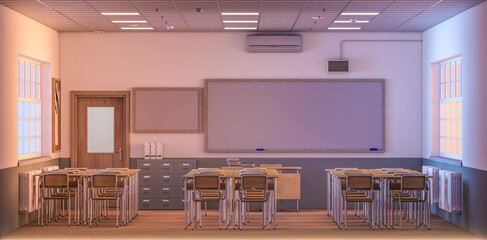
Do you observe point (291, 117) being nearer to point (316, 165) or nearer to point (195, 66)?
point (316, 165)

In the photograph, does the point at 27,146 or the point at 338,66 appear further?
the point at 338,66

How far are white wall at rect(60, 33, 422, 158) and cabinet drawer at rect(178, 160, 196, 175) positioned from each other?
303mm

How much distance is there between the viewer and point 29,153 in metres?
9.37

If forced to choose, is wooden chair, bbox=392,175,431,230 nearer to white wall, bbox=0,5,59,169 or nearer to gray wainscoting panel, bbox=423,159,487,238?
gray wainscoting panel, bbox=423,159,487,238

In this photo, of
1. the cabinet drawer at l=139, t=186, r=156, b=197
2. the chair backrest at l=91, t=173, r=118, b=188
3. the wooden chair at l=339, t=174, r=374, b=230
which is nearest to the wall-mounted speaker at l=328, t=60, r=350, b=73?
the wooden chair at l=339, t=174, r=374, b=230

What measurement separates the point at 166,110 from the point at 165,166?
3.86ft

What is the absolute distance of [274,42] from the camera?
33.4 feet

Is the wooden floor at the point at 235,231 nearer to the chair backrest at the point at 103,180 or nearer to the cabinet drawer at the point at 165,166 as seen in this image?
the chair backrest at the point at 103,180

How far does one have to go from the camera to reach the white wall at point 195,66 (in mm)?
10445

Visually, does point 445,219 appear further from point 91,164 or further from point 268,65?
point 91,164

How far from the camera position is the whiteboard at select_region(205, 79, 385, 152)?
34.1 feet

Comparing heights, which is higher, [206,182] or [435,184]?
[206,182]

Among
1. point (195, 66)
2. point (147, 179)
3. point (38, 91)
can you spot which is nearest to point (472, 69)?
point (195, 66)

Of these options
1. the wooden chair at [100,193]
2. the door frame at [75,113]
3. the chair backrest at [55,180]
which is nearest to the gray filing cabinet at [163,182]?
the door frame at [75,113]
